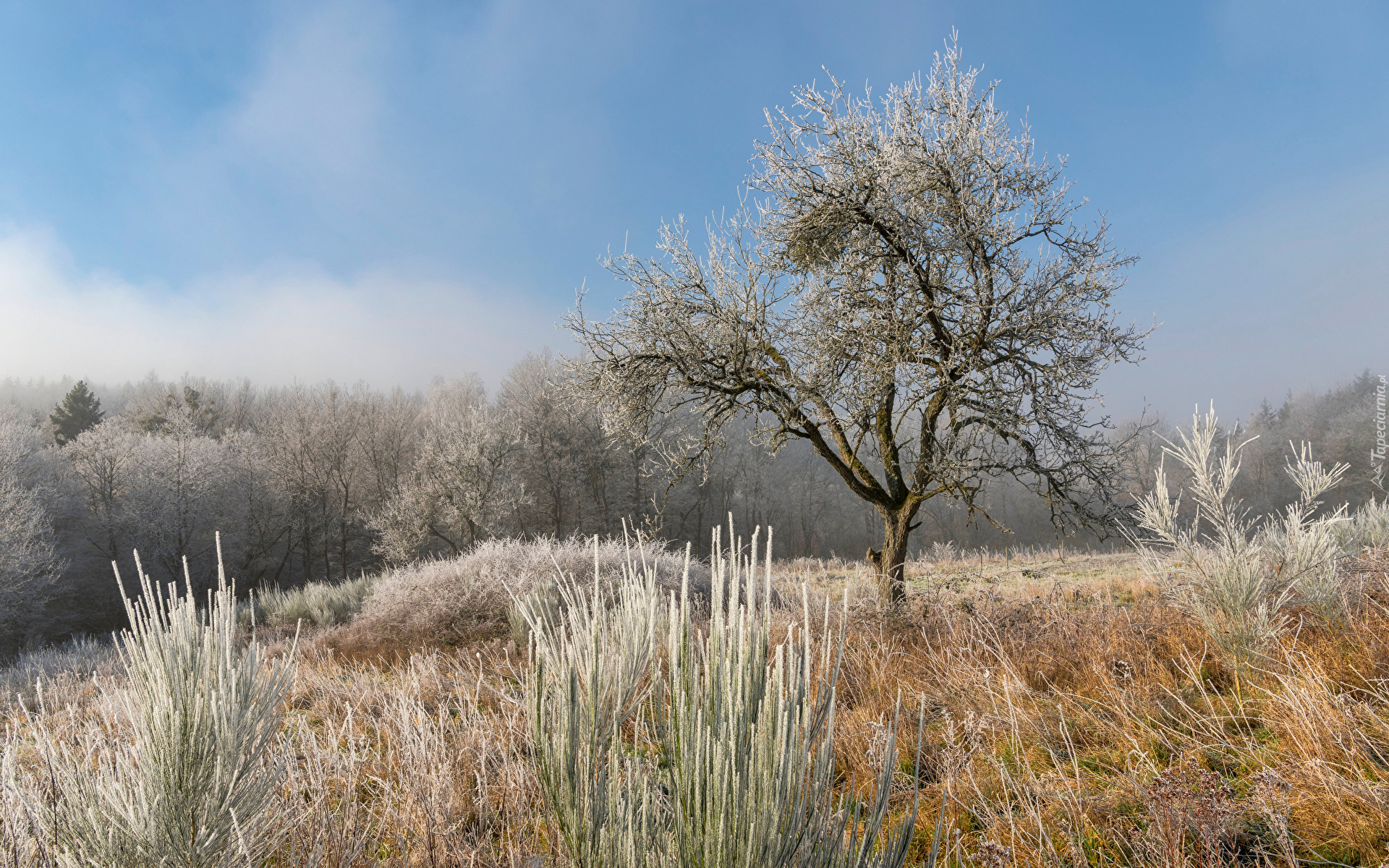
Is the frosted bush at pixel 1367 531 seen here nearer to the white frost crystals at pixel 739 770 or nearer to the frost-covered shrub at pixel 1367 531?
the frost-covered shrub at pixel 1367 531

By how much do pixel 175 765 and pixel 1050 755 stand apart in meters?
3.67

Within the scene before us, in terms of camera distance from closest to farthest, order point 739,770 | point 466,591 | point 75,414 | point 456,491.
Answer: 1. point 739,770
2. point 466,591
3. point 456,491
4. point 75,414

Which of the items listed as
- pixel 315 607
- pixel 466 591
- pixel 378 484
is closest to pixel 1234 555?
pixel 466 591

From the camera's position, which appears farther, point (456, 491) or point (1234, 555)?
point (456, 491)

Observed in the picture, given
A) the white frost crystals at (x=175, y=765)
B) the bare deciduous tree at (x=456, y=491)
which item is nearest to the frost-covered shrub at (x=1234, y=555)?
the white frost crystals at (x=175, y=765)

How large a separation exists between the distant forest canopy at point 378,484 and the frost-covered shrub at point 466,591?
5.56m

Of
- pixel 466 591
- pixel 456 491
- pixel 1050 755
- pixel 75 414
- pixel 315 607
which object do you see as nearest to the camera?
pixel 1050 755

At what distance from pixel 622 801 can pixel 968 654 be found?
12.9 feet

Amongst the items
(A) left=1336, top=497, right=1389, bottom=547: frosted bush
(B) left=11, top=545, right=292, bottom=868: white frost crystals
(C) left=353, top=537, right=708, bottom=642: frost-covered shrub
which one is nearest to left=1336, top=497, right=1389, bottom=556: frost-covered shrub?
(A) left=1336, top=497, right=1389, bottom=547: frosted bush

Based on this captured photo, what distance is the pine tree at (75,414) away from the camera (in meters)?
36.4

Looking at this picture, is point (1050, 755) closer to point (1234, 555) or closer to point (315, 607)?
point (1234, 555)

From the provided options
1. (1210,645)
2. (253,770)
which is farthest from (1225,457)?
(253,770)

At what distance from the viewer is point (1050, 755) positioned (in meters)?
3.08

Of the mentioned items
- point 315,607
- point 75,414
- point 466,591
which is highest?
point 75,414
